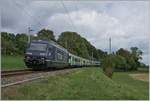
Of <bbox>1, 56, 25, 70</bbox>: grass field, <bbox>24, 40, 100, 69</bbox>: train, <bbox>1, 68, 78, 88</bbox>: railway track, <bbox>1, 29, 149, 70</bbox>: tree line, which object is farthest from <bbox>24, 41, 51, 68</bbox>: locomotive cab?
<bbox>1, 29, 149, 70</bbox>: tree line

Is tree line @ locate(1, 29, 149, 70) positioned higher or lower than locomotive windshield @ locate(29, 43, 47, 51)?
higher

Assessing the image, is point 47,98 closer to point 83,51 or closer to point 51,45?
point 51,45

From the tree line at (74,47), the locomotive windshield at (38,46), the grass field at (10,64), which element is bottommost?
the grass field at (10,64)

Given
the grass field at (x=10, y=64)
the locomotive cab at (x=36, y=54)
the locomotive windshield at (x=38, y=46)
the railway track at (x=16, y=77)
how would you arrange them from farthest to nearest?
the grass field at (x=10, y=64) < the locomotive windshield at (x=38, y=46) < the locomotive cab at (x=36, y=54) < the railway track at (x=16, y=77)

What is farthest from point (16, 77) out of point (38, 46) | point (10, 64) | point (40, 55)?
point (10, 64)

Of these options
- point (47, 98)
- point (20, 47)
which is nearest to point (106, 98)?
point (47, 98)

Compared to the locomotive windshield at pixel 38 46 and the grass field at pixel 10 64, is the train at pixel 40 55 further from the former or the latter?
the grass field at pixel 10 64

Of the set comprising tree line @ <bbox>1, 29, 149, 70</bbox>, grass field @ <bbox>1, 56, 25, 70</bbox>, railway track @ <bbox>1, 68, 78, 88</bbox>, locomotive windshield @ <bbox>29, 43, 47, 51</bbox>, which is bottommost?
railway track @ <bbox>1, 68, 78, 88</bbox>

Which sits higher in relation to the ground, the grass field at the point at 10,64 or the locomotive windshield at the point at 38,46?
the locomotive windshield at the point at 38,46

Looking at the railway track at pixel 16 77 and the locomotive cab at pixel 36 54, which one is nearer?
the railway track at pixel 16 77

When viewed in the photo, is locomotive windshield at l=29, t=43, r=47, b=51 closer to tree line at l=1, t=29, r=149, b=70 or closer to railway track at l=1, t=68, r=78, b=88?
railway track at l=1, t=68, r=78, b=88

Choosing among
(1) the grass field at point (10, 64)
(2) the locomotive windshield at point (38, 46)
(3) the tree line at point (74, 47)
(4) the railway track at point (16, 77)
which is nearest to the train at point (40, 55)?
(2) the locomotive windshield at point (38, 46)

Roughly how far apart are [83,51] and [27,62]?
9783cm

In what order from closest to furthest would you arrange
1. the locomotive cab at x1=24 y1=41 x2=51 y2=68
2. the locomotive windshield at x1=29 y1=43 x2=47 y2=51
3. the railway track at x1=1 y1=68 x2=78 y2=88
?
the railway track at x1=1 y1=68 x2=78 y2=88, the locomotive cab at x1=24 y1=41 x2=51 y2=68, the locomotive windshield at x1=29 y1=43 x2=47 y2=51
